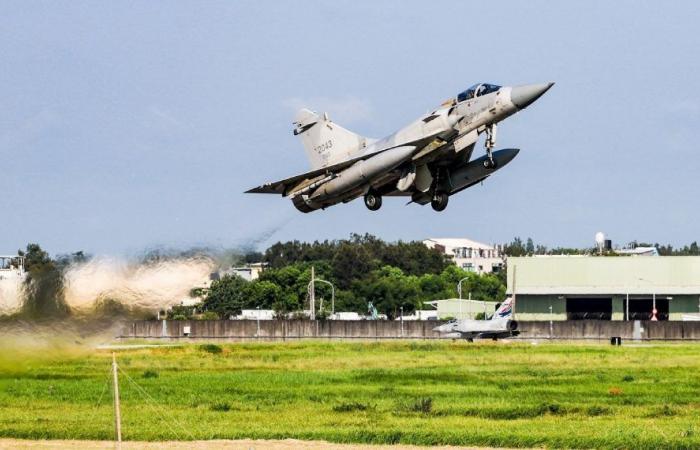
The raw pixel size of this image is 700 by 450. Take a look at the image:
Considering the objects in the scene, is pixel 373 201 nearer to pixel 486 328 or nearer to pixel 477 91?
pixel 477 91

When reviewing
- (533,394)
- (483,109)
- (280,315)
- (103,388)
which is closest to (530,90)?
(483,109)

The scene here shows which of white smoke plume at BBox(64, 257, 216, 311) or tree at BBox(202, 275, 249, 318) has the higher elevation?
tree at BBox(202, 275, 249, 318)

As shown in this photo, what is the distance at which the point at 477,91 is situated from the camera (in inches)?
1721

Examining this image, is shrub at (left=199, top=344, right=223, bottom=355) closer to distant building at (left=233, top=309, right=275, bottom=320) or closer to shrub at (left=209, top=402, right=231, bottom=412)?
shrub at (left=209, top=402, right=231, bottom=412)

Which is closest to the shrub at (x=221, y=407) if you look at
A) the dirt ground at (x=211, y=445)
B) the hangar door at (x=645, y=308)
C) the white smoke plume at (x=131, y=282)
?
the dirt ground at (x=211, y=445)

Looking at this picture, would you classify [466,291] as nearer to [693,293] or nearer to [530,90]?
[693,293]

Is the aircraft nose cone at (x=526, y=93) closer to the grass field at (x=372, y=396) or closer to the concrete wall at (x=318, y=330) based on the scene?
the grass field at (x=372, y=396)

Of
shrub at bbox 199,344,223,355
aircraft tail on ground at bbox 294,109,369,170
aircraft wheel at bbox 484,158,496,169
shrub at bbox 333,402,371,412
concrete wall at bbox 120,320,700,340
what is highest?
aircraft tail on ground at bbox 294,109,369,170

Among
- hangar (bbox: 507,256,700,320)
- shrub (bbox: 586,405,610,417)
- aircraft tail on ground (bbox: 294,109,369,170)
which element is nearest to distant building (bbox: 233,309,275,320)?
hangar (bbox: 507,256,700,320)

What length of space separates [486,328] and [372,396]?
49.6 m

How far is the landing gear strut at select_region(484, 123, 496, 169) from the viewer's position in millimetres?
43312

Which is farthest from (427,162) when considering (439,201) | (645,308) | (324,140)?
(645,308)

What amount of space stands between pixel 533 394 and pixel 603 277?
247 ft

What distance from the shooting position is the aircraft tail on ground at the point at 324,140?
163 feet
